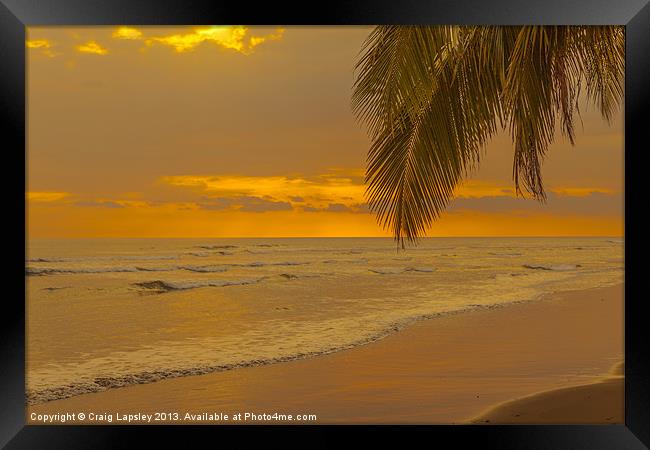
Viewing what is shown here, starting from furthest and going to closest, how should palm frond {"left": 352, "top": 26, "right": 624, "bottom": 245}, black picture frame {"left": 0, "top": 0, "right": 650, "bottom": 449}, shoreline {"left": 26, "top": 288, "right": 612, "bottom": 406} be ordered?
shoreline {"left": 26, "top": 288, "right": 612, "bottom": 406}
palm frond {"left": 352, "top": 26, "right": 624, "bottom": 245}
black picture frame {"left": 0, "top": 0, "right": 650, "bottom": 449}

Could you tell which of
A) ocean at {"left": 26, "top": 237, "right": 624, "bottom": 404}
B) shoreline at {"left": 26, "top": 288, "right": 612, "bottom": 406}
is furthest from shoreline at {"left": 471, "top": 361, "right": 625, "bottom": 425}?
shoreline at {"left": 26, "top": 288, "right": 612, "bottom": 406}

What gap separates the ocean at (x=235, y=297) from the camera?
8141 millimetres

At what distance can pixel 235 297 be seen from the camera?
15.7m

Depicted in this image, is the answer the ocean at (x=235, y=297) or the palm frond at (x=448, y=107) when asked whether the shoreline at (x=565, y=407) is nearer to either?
the ocean at (x=235, y=297)

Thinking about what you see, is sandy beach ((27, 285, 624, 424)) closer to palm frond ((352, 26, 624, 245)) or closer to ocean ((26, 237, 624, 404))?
ocean ((26, 237, 624, 404))

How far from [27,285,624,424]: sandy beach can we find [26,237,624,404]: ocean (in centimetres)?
54

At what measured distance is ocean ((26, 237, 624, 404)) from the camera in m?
8.14

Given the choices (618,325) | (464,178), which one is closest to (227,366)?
(464,178)

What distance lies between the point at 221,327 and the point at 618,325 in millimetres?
6834
